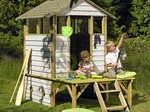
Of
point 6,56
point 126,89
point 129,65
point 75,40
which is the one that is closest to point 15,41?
point 6,56

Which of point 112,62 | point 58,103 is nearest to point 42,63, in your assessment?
point 58,103

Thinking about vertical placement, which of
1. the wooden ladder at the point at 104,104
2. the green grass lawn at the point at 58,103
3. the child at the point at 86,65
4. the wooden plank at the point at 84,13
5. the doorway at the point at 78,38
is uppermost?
the wooden plank at the point at 84,13

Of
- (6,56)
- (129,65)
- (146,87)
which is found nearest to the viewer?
(146,87)

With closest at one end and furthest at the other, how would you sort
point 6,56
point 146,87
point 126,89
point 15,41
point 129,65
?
point 126,89 → point 146,87 → point 129,65 → point 6,56 → point 15,41

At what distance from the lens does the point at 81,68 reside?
1271 centimetres

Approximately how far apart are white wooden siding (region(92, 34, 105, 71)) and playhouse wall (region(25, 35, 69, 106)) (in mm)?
978

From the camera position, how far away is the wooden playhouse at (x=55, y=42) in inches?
502

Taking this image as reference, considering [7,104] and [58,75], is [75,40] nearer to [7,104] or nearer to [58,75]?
[58,75]

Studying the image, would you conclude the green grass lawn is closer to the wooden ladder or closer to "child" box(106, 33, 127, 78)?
the wooden ladder

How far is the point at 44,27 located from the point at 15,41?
735 inches

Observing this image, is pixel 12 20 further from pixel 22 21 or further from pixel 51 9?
pixel 51 9

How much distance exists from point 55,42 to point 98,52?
147 cm

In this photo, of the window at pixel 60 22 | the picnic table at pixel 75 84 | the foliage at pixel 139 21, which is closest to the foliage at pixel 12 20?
the foliage at pixel 139 21

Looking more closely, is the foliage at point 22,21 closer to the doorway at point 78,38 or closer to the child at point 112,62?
the doorway at point 78,38
